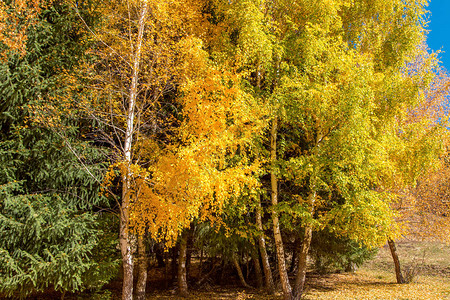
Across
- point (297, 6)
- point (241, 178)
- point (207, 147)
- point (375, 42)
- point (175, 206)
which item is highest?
point (297, 6)

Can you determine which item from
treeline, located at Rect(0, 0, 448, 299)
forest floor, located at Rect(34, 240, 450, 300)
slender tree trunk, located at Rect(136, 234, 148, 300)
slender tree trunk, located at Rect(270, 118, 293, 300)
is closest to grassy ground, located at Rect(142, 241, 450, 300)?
forest floor, located at Rect(34, 240, 450, 300)

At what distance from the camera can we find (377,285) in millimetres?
13305

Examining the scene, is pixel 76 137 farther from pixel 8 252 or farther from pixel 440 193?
pixel 440 193

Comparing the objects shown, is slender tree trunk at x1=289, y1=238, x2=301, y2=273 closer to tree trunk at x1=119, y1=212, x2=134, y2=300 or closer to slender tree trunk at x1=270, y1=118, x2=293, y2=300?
slender tree trunk at x1=270, y1=118, x2=293, y2=300

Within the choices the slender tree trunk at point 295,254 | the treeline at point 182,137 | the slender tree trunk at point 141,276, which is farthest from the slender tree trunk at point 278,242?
the slender tree trunk at point 141,276

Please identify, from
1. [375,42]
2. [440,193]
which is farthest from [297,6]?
[440,193]

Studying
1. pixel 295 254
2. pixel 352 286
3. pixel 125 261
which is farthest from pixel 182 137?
pixel 352 286

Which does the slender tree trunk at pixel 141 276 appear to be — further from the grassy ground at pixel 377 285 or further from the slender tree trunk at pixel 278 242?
the slender tree trunk at pixel 278 242

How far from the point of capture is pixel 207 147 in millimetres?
7570

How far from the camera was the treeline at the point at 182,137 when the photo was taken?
761 centimetres

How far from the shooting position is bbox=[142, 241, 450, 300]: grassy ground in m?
11.2

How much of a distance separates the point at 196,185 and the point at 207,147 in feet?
3.02

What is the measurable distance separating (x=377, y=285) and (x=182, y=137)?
1052 centimetres

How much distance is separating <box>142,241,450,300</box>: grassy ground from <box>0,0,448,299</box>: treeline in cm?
181
